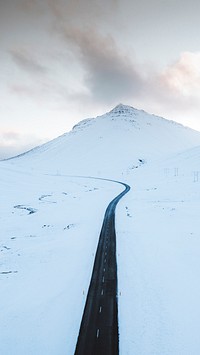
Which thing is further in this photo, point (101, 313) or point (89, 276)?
point (89, 276)

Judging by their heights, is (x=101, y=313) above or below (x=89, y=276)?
below

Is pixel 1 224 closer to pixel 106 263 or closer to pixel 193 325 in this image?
pixel 106 263

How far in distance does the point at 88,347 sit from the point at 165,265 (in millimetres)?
11532

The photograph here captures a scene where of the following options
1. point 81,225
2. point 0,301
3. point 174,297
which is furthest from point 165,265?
point 81,225

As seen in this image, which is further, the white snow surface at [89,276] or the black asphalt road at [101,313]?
the white snow surface at [89,276]

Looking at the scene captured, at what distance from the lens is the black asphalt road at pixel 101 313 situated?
14.0m

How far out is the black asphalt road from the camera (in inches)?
551

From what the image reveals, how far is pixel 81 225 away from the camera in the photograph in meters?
39.4

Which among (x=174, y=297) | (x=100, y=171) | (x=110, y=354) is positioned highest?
(x=100, y=171)

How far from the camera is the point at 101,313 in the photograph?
16734 millimetres

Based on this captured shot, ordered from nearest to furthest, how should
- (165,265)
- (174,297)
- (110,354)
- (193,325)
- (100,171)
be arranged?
1. (110,354)
2. (193,325)
3. (174,297)
4. (165,265)
5. (100,171)

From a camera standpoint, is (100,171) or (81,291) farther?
(100,171)

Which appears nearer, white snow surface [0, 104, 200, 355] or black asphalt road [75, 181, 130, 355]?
black asphalt road [75, 181, 130, 355]

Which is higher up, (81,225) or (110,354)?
(81,225)
